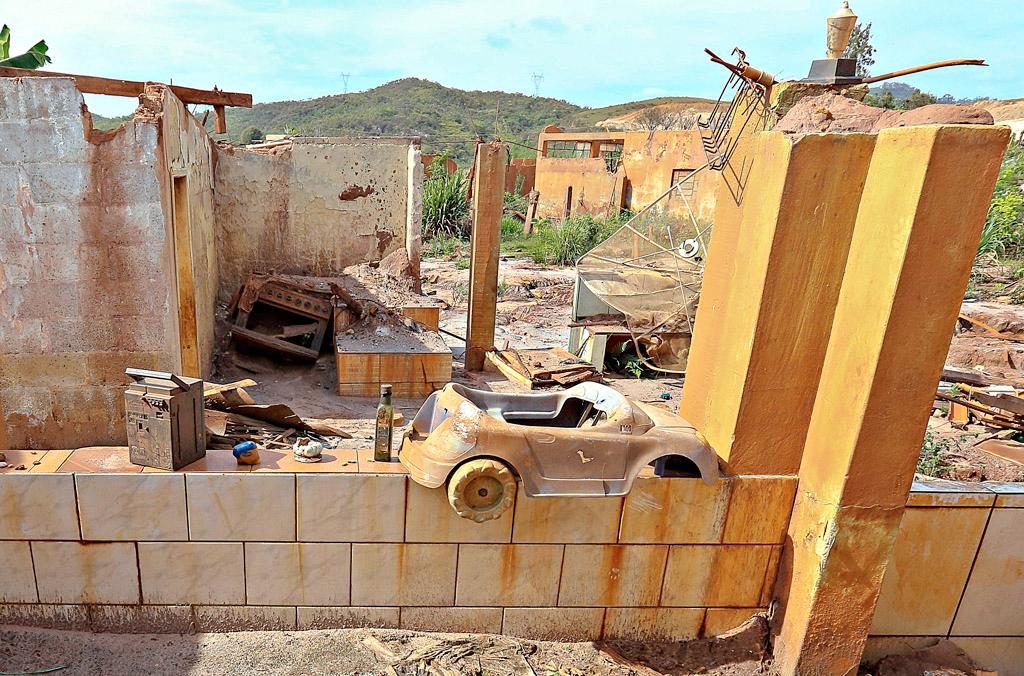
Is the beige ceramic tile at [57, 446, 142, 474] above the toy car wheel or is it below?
below

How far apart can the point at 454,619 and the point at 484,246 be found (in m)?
5.85

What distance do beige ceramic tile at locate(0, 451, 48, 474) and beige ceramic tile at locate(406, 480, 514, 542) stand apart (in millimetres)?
1666

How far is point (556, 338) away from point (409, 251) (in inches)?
126

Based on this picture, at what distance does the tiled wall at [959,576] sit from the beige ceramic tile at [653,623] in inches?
38.4

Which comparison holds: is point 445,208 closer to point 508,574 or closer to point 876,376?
point 508,574

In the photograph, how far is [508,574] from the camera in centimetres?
317

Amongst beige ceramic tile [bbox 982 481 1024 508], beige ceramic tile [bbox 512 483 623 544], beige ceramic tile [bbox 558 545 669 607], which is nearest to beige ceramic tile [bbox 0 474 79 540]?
beige ceramic tile [bbox 512 483 623 544]

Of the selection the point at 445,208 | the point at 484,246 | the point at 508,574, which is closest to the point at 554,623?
the point at 508,574

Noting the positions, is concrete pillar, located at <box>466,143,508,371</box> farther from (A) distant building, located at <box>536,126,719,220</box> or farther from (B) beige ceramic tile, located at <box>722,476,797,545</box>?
(A) distant building, located at <box>536,126,719,220</box>

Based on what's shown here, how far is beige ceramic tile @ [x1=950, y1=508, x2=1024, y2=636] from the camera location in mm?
3379

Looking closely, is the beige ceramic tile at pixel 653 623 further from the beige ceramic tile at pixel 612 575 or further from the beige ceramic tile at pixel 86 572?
the beige ceramic tile at pixel 86 572

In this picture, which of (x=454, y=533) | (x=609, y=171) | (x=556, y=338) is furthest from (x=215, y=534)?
(x=609, y=171)

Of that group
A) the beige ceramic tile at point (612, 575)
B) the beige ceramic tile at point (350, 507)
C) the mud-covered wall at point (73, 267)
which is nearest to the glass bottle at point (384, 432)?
the beige ceramic tile at point (350, 507)

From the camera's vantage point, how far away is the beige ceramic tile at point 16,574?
2.90 m
